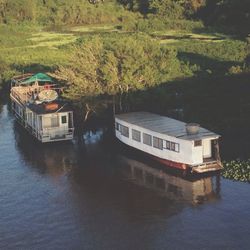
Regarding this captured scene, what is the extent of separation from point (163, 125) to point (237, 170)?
8696 mm

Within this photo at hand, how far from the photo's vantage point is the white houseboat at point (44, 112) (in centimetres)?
6225

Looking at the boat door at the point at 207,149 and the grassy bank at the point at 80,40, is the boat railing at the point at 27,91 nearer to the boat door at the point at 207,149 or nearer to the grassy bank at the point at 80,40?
the grassy bank at the point at 80,40

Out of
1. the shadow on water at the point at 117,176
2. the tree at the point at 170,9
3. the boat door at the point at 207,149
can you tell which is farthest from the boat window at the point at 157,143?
the tree at the point at 170,9

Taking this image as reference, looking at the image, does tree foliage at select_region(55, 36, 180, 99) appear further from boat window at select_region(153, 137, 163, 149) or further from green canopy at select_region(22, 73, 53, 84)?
boat window at select_region(153, 137, 163, 149)

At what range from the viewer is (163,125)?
55.0 metres

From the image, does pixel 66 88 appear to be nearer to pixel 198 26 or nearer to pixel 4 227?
pixel 4 227

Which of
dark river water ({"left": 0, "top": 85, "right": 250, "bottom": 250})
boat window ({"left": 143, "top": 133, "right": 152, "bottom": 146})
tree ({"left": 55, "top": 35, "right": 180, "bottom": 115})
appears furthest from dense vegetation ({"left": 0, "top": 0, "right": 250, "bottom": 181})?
boat window ({"left": 143, "top": 133, "right": 152, "bottom": 146})

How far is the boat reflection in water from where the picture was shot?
46438 millimetres

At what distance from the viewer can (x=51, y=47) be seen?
400ft

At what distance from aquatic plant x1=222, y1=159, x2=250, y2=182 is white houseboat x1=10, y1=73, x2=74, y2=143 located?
1922 centimetres

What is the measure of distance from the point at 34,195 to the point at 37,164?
875cm

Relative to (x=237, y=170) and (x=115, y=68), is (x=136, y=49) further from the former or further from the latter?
(x=237, y=170)

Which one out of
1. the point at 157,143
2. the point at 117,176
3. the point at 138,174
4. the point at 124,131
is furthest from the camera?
the point at 124,131

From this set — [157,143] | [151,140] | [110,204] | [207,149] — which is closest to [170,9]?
[151,140]
